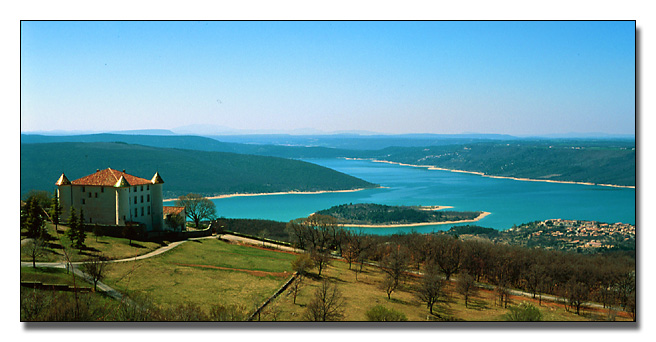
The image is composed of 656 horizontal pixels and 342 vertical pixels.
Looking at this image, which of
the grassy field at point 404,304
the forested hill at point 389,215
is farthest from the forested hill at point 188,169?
the grassy field at point 404,304

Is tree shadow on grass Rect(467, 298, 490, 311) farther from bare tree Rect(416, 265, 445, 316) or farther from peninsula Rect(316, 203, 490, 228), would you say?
peninsula Rect(316, 203, 490, 228)

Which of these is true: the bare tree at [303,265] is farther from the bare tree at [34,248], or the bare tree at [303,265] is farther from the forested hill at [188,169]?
the forested hill at [188,169]

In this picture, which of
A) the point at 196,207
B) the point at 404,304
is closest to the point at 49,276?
the point at 404,304

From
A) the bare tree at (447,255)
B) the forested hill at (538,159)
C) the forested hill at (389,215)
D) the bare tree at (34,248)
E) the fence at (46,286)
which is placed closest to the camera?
the fence at (46,286)

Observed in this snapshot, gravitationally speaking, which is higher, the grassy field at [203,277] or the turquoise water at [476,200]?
the grassy field at [203,277]

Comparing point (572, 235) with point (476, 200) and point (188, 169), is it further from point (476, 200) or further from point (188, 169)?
point (188, 169)

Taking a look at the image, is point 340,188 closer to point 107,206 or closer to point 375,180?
point 375,180
